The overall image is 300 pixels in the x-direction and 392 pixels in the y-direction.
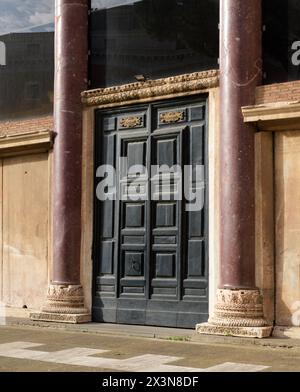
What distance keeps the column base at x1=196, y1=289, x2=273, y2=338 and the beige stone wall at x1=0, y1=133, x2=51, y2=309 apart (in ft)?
11.4

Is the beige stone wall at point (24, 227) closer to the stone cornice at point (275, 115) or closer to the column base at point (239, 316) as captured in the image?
the column base at point (239, 316)

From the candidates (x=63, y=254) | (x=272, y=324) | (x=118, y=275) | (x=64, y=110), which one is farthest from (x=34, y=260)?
(x=272, y=324)

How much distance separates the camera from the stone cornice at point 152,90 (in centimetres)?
1044

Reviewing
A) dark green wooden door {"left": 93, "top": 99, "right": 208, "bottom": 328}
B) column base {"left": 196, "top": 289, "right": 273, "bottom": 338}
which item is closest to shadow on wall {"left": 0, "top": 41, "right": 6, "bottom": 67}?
dark green wooden door {"left": 93, "top": 99, "right": 208, "bottom": 328}

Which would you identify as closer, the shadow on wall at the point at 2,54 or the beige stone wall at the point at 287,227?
the beige stone wall at the point at 287,227

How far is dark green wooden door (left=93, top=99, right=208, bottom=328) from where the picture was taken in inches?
415

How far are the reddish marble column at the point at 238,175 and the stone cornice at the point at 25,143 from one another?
324 centimetres

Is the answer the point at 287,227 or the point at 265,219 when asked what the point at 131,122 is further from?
the point at 287,227

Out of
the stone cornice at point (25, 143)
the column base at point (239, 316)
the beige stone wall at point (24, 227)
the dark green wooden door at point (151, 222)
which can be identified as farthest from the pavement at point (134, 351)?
the stone cornice at point (25, 143)

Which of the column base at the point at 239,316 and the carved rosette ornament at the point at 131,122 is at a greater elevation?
the carved rosette ornament at the point at 131,122

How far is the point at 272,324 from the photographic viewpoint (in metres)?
9.58

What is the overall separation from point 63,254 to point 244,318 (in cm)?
333

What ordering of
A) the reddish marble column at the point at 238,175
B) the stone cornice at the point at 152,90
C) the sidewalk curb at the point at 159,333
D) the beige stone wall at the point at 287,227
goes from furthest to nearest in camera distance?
the stone cornice at the point at 152,90
the reddish marble column at the point at 238,175
the beige stone wall at the point at 287,227
the sidewalk curb at the point at 159,333

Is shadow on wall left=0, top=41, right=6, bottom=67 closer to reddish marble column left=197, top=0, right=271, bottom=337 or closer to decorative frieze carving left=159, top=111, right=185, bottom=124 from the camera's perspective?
decorative frieze carving left=159, top=111, right=185, bottom=124
